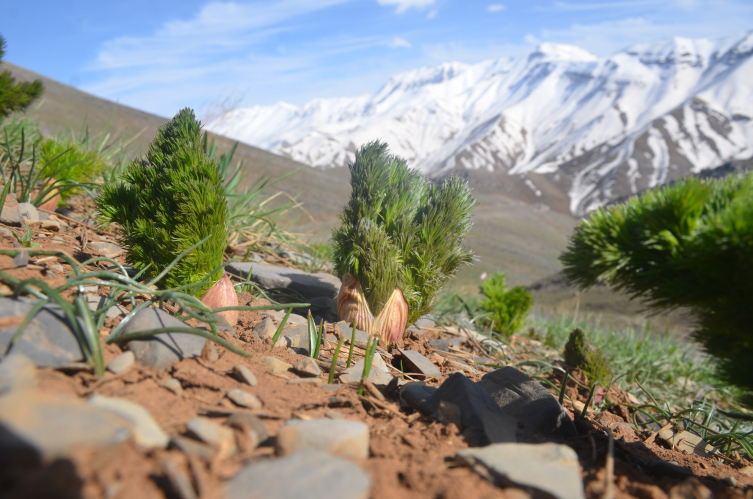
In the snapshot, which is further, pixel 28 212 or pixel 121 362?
pixel 28 212

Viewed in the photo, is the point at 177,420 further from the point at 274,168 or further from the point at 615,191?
the point at 615,191

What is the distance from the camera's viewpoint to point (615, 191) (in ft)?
143

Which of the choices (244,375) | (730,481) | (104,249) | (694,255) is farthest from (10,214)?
(730,481)

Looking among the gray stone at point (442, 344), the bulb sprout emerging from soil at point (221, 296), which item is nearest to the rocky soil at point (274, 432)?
the bulb sprout emerging from soil at point (221, 296)

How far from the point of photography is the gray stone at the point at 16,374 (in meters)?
1.02

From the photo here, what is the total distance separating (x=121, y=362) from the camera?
136 centimetres

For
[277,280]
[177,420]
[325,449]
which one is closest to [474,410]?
[325,449]

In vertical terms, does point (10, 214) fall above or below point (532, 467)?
above

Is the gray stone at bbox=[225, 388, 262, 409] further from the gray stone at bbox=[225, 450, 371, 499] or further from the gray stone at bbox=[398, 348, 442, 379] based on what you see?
the gray stone at bbox=[398, 348, 442, 379]

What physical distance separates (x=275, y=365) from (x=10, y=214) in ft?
5.60

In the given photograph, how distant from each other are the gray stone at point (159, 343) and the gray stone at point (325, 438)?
1.76 feet

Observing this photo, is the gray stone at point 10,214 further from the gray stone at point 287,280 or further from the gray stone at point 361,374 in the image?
the gray stone at point 361,374

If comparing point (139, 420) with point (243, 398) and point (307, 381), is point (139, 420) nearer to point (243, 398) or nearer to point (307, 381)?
point (243, 398)

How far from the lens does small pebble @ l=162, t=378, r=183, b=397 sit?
1345 millimetres
